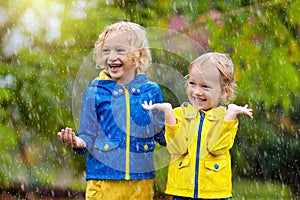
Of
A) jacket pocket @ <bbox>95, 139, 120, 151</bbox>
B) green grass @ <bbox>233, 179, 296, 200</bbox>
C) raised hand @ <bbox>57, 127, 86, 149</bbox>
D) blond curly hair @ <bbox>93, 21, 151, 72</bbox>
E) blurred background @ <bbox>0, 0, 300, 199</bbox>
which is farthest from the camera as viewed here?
green grass @ <bbox>233, 179, 296, 200</bbox>

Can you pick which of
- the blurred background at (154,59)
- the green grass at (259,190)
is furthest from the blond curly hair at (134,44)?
the green grass at (259,190)

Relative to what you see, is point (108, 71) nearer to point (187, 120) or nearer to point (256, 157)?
point (187, 120)

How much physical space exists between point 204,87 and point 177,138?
346 mm

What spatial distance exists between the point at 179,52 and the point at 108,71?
157cm

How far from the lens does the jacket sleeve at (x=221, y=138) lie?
4.37 metres

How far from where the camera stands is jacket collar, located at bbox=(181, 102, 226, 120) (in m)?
4.43

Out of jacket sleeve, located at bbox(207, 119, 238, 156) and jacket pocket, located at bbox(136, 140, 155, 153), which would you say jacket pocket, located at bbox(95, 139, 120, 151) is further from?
jacket sleeve, located at bbox(207, 119, 238, 156)

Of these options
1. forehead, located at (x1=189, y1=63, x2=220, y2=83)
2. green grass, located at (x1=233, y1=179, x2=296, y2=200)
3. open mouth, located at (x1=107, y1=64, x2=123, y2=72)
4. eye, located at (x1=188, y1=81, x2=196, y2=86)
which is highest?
open mouth, located at (x1=107, y1=64, x2=123, y2=72)

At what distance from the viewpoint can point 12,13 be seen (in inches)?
298

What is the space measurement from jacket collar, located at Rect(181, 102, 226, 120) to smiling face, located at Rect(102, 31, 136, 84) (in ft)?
1.46

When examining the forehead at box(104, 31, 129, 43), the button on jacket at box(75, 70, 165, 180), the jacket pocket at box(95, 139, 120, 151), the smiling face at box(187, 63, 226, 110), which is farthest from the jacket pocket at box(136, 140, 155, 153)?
the forehead at box(104, 31, 129, 43)

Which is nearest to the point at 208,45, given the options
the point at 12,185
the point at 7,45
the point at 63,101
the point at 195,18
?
the point at 195,18

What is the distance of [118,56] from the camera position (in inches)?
179

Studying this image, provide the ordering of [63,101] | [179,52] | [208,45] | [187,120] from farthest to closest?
[63,101], [208,45], [179,52], [187,120]
